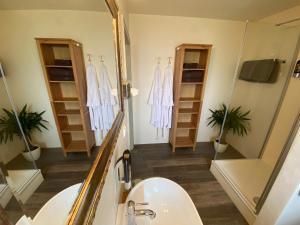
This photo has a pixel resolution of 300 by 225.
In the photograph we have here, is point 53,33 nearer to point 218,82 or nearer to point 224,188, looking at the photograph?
point 224,188

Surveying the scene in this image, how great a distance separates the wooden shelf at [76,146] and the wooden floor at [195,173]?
1570 millimetres

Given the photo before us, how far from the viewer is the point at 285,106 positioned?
1.79m

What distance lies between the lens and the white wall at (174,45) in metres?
2.13

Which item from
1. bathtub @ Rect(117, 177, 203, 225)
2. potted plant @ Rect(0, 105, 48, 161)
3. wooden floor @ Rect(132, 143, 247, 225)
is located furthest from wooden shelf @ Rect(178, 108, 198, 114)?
potted plant @ Rect(0, 105, 48, 161)

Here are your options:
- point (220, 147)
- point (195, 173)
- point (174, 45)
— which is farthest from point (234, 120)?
point (174, 45)

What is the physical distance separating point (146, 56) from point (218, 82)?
139 centimetres

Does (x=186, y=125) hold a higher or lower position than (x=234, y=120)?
lower

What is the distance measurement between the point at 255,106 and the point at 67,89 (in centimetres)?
267

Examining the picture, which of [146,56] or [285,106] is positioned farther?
[146,56]

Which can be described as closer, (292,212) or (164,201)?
(292,212)

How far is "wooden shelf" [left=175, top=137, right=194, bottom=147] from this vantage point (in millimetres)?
2531

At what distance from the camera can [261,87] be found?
214 cm

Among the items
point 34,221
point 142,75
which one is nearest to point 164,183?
point 34,221

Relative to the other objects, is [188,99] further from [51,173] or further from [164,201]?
[51,173]
